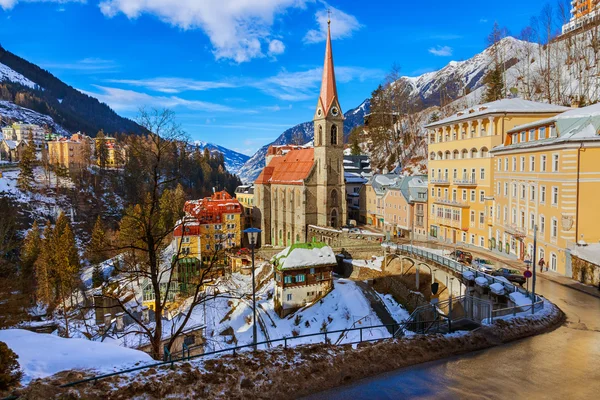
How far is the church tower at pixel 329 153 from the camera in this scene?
49.2m

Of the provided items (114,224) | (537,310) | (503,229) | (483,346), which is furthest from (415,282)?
(114,224)

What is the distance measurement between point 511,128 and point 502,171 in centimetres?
442

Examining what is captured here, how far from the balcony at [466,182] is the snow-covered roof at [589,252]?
1342cm

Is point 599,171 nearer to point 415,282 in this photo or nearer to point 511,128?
point 511,128

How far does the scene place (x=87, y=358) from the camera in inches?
329

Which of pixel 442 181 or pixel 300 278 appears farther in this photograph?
pixel 442 181

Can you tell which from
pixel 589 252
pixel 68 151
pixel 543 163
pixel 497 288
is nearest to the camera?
pixel 497 288

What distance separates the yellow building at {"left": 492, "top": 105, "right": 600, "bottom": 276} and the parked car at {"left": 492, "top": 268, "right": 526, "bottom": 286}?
2756 mm

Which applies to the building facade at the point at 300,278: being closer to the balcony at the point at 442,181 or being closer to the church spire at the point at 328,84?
the balcony at the point at 442,181

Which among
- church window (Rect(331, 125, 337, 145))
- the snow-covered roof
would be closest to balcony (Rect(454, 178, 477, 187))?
the snow-covered roof

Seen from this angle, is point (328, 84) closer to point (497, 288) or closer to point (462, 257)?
point (462, 257)

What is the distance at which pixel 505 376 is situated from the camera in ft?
26.8

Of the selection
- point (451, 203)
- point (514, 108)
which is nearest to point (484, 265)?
point (451, 203)

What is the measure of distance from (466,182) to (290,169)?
93.5 ft
